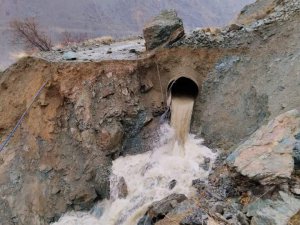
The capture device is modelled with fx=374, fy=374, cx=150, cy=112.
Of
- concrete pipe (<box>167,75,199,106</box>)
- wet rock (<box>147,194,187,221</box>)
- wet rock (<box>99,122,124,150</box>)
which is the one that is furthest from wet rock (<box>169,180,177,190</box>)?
concrete pipe (<box>167,75,199,106</box>)

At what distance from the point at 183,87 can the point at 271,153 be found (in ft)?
20.6

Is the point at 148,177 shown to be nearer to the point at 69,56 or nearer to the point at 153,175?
the point at 153,175

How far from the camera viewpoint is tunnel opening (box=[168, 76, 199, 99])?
13163 millimetres

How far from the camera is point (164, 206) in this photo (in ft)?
29.7

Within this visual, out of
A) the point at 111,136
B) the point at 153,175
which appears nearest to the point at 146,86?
the point at 111,136

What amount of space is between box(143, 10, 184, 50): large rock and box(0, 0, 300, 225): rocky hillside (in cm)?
28

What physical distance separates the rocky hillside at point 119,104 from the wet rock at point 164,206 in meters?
0.76

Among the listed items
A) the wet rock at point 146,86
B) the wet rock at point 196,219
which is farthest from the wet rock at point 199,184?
the wet rock at point 146,86

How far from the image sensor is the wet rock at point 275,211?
6750 millimetres

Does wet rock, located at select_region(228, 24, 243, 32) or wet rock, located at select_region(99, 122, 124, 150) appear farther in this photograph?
wet rock, located at select_region(228, 24, 243, 32)

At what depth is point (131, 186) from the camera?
1112 centimetres

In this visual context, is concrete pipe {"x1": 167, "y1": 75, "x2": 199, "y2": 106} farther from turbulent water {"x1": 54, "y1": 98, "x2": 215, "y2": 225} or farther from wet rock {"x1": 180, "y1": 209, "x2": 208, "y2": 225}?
wet rock {"x1": 180, "y1": 209, "x2": 208, "y2": 225}

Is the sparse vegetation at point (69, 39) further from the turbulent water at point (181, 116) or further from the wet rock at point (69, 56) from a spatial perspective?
the turbulent water at point (181, 116)

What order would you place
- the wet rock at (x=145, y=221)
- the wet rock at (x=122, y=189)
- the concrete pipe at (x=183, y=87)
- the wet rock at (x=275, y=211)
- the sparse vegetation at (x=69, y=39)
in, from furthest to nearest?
the sparse vegetation at (x=69, y=39) → the concrete pipe at (x=183, y=87) → the wet rock at (x=122, y=189) → the wet rock at (x=145, y=221) → the wet rock at (x=275, y=211)
